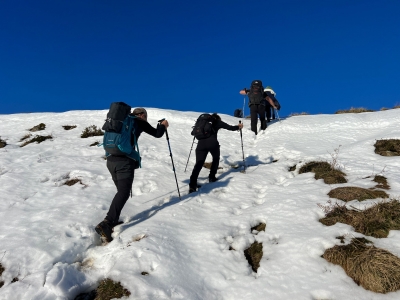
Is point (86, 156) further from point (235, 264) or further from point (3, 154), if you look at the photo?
point (235, 264)

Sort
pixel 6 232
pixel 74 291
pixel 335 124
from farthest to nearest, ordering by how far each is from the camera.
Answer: pixel 335 124, pixel 6 232, pixel 74 291

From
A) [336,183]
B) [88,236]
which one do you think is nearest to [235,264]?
[88,236]

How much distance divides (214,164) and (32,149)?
323 inches

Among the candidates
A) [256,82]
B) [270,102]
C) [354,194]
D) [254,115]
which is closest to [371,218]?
[354,194]

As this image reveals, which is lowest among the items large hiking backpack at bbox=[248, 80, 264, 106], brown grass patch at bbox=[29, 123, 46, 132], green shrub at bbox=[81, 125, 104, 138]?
green shrub at bbox=[81, 125, 104, 138]

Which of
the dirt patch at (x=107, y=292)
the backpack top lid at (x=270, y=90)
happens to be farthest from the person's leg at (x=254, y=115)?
the dirt patch at (x=107, y=292)

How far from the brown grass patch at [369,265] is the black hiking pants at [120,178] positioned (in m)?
3.88

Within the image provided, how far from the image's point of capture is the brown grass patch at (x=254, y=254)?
4.85 metres

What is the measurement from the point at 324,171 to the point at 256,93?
7.84 metres

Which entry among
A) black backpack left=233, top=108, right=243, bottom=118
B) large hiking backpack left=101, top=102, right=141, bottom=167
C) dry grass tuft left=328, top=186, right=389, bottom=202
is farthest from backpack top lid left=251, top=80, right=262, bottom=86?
large hiking backpack left=101, top=102, right=141, bottom=167

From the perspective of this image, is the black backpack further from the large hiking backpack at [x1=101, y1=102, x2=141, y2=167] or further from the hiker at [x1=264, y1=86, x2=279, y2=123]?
the large hiking backpack at [x1=101, y1=102, x2=141, y2=167]

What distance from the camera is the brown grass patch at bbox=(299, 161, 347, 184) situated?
7.72 metres

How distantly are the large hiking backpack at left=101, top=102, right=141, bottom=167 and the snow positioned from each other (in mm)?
1669

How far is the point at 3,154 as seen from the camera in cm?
1134
